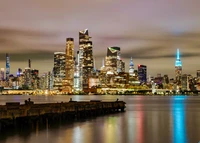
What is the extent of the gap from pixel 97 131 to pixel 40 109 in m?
7.88

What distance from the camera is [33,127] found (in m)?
39.2

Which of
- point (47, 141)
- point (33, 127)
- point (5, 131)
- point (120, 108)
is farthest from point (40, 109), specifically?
point (120, 108)

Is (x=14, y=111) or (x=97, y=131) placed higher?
(x=14, y=111)

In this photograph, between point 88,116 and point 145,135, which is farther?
point 88,116

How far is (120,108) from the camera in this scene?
244 feet

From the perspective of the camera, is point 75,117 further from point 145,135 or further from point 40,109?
point 145,135

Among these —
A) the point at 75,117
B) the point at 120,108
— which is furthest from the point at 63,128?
the point at 120,108

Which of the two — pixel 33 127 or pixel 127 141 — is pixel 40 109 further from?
pixel 127 141

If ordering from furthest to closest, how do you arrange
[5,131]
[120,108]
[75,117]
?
1. [120,108]
2. [75,117]
3. [5,131]

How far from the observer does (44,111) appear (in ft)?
141

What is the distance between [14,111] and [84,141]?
9.58m

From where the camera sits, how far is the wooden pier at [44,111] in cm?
3666

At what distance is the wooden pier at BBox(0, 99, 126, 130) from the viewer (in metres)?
36.7

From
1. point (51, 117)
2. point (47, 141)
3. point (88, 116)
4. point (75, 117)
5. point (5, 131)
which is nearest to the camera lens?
point (47, 141)
